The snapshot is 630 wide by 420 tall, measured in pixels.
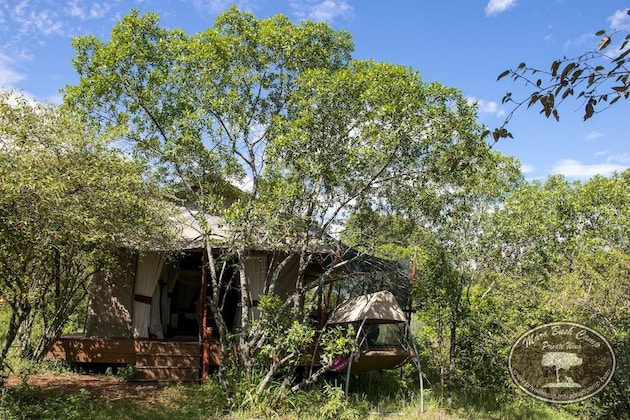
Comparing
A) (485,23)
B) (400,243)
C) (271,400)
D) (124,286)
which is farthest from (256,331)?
(485,23)

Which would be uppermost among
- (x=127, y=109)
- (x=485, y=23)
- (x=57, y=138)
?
(x=485, y=23)

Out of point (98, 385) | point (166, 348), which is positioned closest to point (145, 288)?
point (166, 348)

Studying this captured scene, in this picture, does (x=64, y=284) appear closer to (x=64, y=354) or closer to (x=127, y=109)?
(x=64, y=354)

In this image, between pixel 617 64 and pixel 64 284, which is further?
pixel 64 284

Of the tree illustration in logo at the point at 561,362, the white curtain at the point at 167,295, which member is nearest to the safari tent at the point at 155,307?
the white curtain at the point at 167,295

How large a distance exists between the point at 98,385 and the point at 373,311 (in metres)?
4.91

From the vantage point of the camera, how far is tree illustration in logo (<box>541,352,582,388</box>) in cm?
874

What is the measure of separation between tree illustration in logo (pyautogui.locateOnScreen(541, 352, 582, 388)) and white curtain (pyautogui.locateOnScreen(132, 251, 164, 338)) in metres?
7.80

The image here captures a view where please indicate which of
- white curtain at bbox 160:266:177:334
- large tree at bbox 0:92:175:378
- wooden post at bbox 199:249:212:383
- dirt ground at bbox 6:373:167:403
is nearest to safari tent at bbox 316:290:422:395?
wooden post at bbox 199:249:212:383

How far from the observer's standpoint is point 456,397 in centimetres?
997

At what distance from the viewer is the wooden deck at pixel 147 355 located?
8.87 m

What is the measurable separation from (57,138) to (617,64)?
258 inches

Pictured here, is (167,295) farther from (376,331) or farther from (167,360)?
(376,331)

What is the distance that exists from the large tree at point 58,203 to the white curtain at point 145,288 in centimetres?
128
